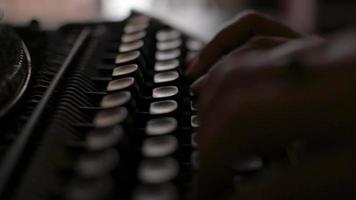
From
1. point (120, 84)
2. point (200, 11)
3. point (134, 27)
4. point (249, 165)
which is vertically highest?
point (200, 11)

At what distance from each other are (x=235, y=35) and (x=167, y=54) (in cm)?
17

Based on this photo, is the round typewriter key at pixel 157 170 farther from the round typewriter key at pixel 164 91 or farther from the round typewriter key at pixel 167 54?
the round typewriter key at pixel 167 54

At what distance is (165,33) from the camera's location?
1.25 metres

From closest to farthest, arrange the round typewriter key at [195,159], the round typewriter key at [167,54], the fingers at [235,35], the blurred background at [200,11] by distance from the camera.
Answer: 1. the round typewriter key at [195,159]
2. the fingers at [235,35]
3. the round typewriter key at [167,54]
4. the blurred background at [200,11]

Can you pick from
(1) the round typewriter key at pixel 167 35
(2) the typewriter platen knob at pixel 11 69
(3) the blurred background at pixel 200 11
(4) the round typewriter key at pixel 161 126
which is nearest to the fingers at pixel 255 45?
(4) the round typewriter key at pixel 161 126

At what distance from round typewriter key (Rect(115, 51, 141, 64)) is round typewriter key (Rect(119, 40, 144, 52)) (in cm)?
3

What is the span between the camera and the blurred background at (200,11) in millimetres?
2459

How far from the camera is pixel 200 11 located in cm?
295

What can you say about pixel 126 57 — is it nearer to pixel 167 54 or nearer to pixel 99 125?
pixel 167 54

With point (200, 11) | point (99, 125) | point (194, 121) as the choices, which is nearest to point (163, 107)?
point (194, 121)

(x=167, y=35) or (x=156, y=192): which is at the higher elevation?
(x=167, y=35)

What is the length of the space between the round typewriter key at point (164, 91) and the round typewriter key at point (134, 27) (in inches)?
12.9

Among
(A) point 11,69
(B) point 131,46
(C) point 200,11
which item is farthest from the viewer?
(C) point 200,11

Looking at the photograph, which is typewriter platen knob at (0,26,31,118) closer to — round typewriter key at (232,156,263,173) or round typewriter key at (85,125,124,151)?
round typewriter key at (85,125,124,151)
